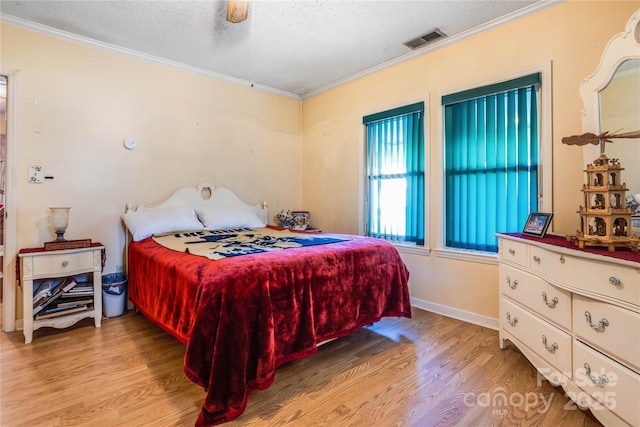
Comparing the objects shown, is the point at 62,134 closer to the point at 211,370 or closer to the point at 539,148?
the point at 211,370

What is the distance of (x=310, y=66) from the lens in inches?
135

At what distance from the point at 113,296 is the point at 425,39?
12.1 ft

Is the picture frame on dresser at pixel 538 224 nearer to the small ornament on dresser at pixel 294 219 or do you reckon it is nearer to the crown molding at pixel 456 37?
the crown molding at pixel 456 37

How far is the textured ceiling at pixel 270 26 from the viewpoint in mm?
2340

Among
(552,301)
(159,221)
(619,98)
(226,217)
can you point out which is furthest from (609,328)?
(159,221)

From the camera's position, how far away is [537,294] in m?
1.79

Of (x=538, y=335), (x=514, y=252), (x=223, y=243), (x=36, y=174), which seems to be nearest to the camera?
(x=538, y=335)

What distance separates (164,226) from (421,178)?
2552 millimetres

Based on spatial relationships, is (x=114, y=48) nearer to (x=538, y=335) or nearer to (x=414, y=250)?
(x=414, y=250)

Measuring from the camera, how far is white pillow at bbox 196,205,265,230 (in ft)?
10.8

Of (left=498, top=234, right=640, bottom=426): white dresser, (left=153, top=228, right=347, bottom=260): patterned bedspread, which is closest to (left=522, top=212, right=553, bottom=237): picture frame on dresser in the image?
(left=498, top=234, right=640, bottom=426): white dresser

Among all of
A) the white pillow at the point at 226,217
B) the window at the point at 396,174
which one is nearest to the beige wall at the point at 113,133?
the white pillow at the point at 226,217

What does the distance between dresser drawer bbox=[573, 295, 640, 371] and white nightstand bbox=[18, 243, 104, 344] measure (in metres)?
3.29

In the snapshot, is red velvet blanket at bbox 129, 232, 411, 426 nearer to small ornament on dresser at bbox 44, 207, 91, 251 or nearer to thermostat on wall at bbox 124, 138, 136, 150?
small ornament on dresser at bbox 44, 207, 91, 251
